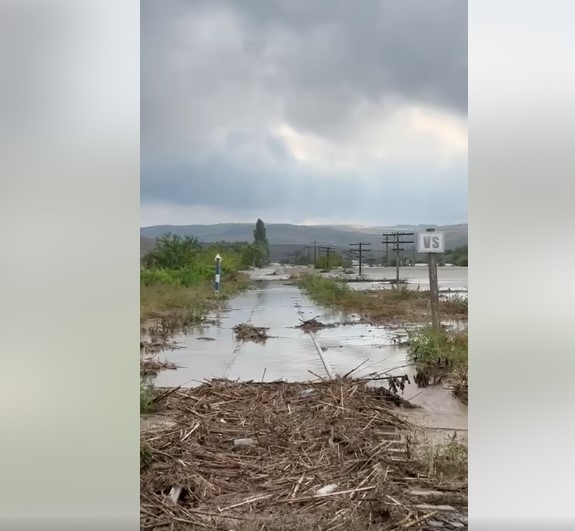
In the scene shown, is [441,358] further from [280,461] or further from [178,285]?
[178,285]

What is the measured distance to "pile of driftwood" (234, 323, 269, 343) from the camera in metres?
2.46

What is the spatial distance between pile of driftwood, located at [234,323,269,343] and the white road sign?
2.73 ft

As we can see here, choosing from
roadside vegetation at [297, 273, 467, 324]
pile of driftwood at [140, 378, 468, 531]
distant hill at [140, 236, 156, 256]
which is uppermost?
distant hill at [140, 236, 156, 256]

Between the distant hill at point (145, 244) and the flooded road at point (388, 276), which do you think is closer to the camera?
the distant hill at point (145, 244)

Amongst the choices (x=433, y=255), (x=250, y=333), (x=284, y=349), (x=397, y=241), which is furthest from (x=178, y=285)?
(x=433, y=255)

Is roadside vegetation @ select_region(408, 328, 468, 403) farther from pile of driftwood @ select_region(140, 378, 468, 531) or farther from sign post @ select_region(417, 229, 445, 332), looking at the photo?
pile of driftwood @ select_region(140, 378, 468, 531)

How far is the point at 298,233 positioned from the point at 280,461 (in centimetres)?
105

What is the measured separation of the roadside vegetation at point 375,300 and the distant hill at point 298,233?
178 millimetres

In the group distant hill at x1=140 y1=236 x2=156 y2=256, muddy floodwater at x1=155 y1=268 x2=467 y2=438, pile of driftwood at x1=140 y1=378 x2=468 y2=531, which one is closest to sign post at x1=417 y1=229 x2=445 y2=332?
muddy floodwater at x1=155 y1=268 x2=467 y2=438

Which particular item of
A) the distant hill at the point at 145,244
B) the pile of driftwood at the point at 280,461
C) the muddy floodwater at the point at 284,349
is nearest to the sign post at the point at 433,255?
the muddy floodwater at the point at 284,349

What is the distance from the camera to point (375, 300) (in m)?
2.46

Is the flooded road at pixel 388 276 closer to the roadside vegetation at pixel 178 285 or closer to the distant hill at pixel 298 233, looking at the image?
the distant hill at pixel 298 233

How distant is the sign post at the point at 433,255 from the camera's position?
242cm

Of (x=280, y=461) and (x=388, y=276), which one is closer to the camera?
(x=280, y=461)
